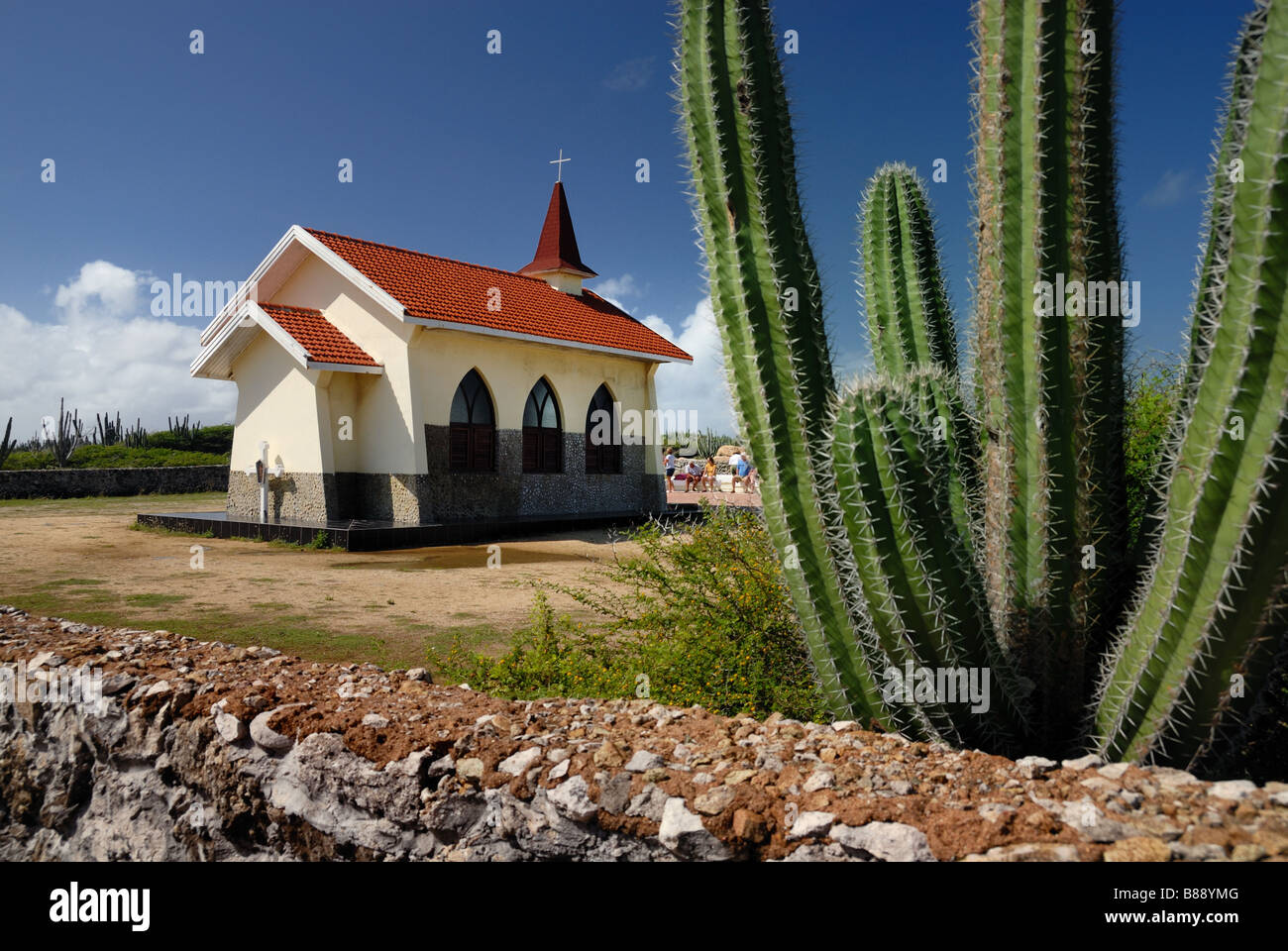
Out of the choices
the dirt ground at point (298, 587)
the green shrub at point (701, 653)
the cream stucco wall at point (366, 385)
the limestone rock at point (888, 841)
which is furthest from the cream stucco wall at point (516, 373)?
the limestone rock at point (888, 841)

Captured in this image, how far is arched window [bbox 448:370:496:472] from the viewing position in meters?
16.8

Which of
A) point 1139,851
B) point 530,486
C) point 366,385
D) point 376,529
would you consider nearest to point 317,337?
point 366,385

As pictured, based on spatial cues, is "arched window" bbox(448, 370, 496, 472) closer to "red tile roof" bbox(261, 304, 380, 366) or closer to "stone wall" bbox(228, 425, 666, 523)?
"stone wall" bbox(228, 425, 666, 523)

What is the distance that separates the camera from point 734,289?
12.4 ft

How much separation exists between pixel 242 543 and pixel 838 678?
1400 centimetres

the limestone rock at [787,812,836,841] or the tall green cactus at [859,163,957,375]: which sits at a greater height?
the tall green cactus at [859,163,957,375]

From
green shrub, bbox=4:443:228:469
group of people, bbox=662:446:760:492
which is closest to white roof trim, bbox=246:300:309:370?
group of people, bbox=662:446:760:492

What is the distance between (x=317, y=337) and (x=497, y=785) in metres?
15.1

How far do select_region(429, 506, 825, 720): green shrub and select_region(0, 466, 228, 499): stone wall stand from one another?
94.2 ft

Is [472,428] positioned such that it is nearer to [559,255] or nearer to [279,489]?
[279,489]

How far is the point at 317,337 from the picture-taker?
16156 millimetres

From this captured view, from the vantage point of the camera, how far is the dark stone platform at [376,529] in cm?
1436

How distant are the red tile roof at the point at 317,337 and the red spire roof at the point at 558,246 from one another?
6994 millimetres
